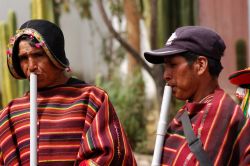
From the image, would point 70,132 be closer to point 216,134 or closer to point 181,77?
point 181,77

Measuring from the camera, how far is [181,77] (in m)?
3.42

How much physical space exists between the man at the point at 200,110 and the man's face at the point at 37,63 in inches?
28.5

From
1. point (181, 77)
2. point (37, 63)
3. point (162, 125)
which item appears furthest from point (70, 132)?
point (181, 77)

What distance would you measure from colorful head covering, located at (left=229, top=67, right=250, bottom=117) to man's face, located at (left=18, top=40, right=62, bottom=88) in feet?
3.20

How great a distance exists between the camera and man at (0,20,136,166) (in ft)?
12.9

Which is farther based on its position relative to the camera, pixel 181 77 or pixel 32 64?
pixel 32 64

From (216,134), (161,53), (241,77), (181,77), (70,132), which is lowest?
(70,132)

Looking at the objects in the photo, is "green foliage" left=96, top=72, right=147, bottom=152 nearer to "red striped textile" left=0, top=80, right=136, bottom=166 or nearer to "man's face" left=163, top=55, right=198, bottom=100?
"red striped textile" left=0, top=80, right=136, bottom=166

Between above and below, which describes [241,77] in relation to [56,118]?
above

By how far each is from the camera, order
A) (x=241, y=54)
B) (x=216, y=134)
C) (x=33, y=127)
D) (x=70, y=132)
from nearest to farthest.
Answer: (x=216, y=134) → (x=33, y=127) → (x=70, y=132) → (x=241, y=54)

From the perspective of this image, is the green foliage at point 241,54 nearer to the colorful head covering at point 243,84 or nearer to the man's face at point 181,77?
the colorful head covering at point 243,84

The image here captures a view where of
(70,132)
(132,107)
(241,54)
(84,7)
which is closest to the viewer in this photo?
(70,132)

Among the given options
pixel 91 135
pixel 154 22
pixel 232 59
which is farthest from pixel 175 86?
pixel 232 59

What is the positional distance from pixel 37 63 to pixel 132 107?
5738 mm
